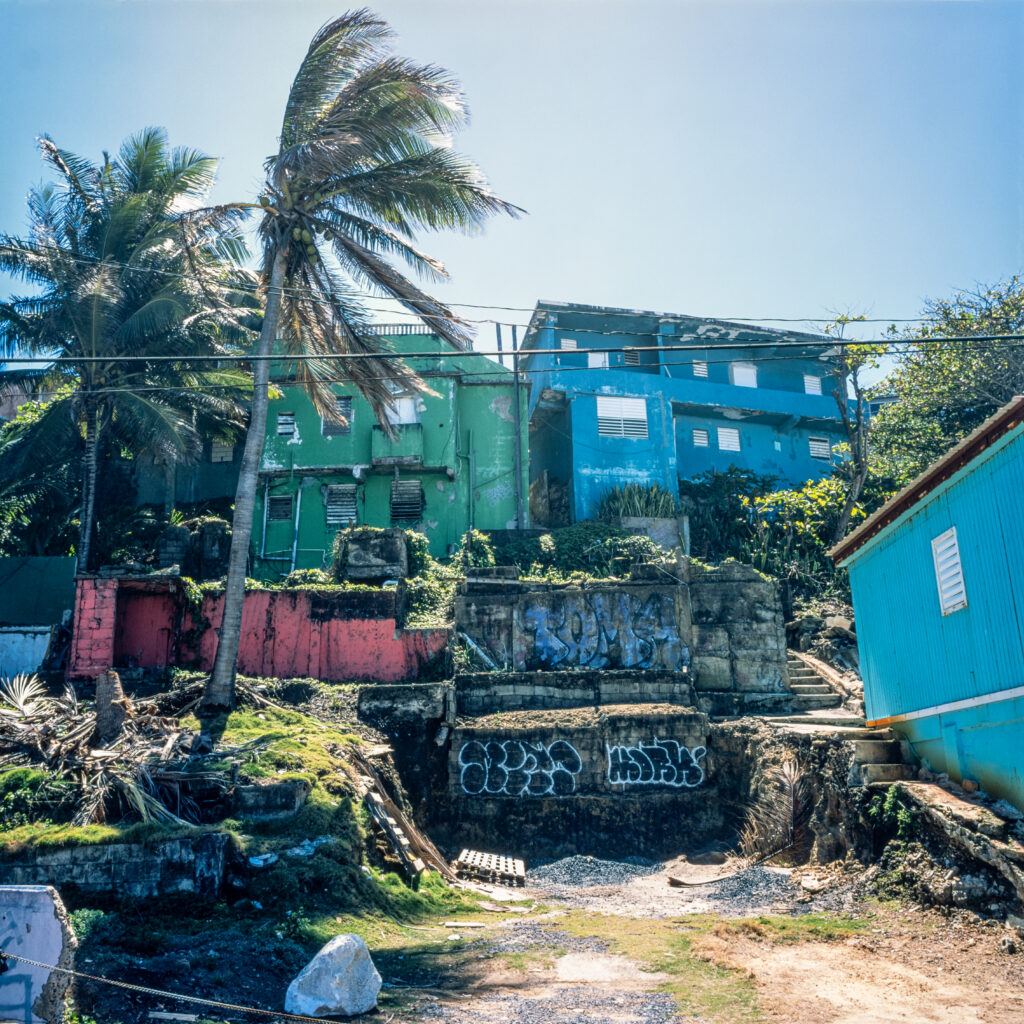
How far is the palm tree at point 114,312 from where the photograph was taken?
2030 cm

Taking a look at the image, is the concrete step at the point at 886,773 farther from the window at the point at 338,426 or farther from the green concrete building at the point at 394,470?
the window at the point at 338,426

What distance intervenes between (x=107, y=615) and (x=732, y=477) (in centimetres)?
1978

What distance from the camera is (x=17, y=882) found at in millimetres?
9078

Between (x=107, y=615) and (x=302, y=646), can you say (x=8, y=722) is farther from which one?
(x=302, y=646)

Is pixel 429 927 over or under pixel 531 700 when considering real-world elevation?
under

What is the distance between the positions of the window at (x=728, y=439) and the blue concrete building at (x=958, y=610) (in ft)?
57.0

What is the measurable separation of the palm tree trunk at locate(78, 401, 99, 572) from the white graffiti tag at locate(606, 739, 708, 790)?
40.2 ft

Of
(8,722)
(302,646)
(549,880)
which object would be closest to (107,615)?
(302,646)

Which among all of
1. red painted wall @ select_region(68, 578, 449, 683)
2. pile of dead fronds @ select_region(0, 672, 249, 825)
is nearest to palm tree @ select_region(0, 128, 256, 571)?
red painted wall @ select_region(68, 578, 449, 683)

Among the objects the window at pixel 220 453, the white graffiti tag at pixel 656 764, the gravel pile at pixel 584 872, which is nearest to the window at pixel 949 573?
the white graffiti tag at pixel 656 764

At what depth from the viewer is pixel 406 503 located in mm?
26484

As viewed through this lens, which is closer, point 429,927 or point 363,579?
point 429,927

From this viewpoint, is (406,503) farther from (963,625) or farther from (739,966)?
(739,966)

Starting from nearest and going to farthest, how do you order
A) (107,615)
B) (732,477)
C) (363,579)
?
(107,615) → (363,579) → (732,477)
